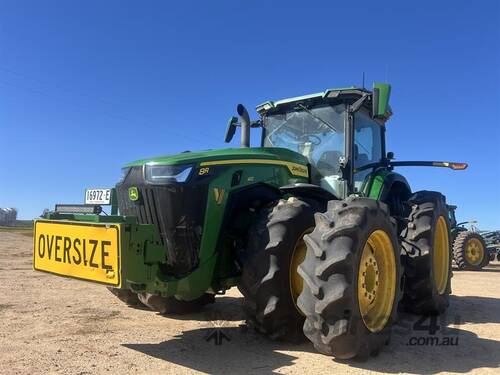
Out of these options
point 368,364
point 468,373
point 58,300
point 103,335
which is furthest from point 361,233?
point 58,300

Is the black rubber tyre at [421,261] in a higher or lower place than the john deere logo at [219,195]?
lower

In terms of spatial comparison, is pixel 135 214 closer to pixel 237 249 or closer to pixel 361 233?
pixel 237 249

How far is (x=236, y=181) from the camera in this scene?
514cm

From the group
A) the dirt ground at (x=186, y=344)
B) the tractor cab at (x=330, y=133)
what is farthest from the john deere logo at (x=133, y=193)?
the tractor cab at (x=330, y=133)

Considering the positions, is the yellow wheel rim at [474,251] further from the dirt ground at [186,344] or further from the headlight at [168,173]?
the headlight at [168,173]

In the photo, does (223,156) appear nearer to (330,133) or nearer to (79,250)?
(79,250)

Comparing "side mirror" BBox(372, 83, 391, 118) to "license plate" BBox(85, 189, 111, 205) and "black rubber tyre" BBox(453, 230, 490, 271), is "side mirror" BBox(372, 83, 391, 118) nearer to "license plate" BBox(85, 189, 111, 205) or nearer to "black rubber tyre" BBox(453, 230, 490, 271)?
"license plate" BBox(85, 189, 111, 205)

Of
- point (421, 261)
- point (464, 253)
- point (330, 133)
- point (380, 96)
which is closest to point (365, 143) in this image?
point (330, 133)

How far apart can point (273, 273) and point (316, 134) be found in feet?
A: 8.45

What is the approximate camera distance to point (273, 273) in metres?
4.59

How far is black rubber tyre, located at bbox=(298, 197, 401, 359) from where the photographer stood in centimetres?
412

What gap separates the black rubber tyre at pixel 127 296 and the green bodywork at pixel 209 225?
1.65 metres

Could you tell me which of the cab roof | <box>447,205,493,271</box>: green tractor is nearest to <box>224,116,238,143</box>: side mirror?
the cab roof

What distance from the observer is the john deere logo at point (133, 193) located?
4.96m
